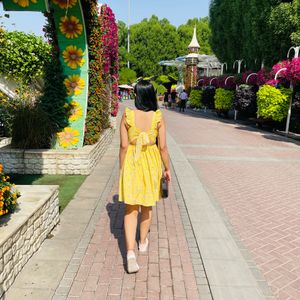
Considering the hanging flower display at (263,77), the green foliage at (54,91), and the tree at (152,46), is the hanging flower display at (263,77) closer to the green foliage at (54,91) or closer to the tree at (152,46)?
the green foliage at (54,91)

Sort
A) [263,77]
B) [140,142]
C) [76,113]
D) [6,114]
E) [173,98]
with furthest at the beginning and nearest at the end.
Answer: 1. [173,98]
2. [263,77]
3. [6,114]
4. [76,113]
5. [140,142]

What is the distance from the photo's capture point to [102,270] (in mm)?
3455

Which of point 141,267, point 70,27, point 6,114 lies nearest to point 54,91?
point 70,27

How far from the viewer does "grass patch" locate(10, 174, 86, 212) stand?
19.5 ft

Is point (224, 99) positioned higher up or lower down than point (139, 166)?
lower down

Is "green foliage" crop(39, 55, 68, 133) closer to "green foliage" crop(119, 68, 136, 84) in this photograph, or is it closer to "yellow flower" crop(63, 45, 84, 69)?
"yellow flower" crop(63, 45, 84, 69)

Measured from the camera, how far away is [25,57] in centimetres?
1173

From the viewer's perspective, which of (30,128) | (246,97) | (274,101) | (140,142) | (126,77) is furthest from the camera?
(126,77)

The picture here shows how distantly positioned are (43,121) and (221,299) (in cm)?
545

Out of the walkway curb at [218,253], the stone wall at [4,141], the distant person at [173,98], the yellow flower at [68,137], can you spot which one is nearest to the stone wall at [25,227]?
the walkway curb at [218,253]

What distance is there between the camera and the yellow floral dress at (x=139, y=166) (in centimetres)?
329

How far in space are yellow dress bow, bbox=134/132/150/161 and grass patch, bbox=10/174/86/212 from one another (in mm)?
2766

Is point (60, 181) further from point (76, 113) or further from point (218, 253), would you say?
point (218, 253)

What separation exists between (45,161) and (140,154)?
4.27m
